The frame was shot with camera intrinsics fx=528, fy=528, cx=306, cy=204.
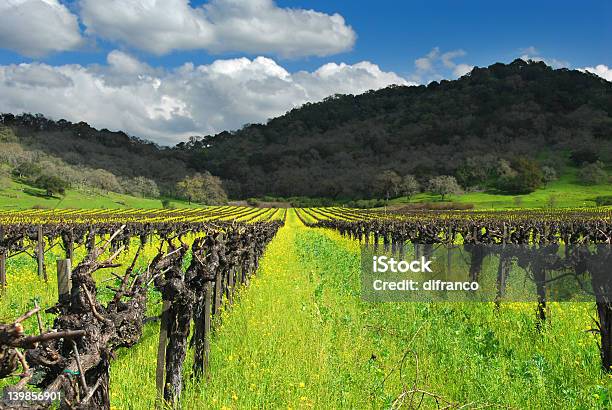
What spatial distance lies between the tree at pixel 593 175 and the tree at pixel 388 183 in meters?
49.1

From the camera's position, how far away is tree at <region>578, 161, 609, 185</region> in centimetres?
12888

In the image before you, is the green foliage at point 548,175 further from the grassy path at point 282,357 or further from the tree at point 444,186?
the grassy path at point 282,357

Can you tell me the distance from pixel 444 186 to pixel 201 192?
78.1 meters

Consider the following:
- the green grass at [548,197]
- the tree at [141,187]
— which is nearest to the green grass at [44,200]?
the tree at [141,187]

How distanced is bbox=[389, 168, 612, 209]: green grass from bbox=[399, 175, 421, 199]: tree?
22.1 feet

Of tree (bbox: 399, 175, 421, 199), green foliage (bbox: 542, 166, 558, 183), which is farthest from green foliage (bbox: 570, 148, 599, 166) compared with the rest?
tree (bbox: 399, 175, 421, 199)

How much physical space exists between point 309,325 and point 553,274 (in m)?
5.01

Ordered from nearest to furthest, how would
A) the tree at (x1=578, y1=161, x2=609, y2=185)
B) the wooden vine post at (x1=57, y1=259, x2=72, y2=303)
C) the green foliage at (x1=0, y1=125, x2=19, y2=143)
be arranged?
the wooden vine post at (x1=57, y1=259, x2=72, y2=303), the tree at (x1=578, y1=161, x2=609, y2=185), the green foliage at (x1=0, y1=125, x2=19, y2=143)

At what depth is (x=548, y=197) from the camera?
113188mm

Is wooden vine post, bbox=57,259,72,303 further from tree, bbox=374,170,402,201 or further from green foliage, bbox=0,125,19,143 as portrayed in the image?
green foliage, bbox=0,125,19,143

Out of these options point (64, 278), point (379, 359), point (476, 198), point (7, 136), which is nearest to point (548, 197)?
point (476, 198)

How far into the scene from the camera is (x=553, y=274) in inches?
412

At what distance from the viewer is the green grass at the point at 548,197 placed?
104 metres

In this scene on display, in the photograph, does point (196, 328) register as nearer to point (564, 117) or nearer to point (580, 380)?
point (580, 380)
